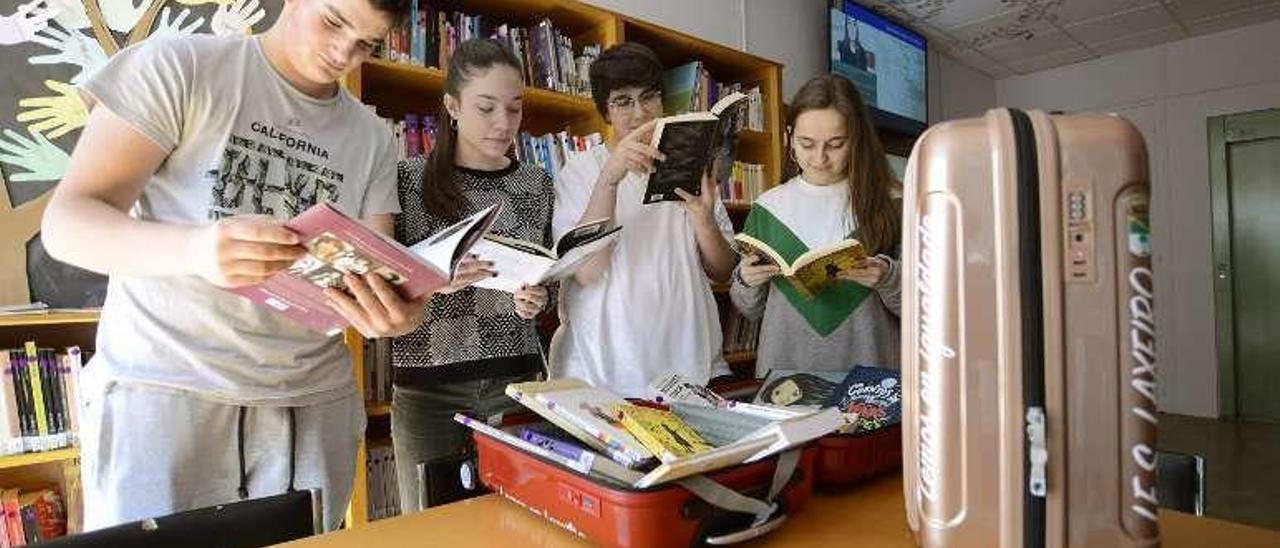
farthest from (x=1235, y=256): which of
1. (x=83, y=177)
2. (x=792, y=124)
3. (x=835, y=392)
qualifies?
(x=83, y=177)

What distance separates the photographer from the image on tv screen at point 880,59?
4.18m

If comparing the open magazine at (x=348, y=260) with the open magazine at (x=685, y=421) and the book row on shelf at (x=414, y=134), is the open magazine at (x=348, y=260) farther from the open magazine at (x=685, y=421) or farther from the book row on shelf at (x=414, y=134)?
the book row on shelf at (x=414, y=134)

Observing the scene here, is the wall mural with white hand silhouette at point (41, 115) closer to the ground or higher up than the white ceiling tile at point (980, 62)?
closer to the ground

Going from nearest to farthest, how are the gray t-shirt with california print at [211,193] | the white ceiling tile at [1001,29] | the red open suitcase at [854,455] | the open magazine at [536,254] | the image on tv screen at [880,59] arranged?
the red open suitcase at [854,455] < the gray t-shirt with california print at [211,193] < the open magazine at [536,254] < the image on tv screen at [880,59] < the white ceiling tile at [1001,29]

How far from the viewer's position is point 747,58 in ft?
11.1

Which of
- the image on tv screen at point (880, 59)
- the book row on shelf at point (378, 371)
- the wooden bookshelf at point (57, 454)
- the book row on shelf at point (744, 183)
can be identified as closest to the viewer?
the wooden bookshelf at point (57, 454)

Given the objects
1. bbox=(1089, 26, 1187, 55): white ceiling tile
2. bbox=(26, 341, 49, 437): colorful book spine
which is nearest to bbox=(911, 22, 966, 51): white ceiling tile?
bbox=(1089, 26, 1187, 55): white ceiling tile

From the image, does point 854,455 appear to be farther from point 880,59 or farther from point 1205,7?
point 1205,7

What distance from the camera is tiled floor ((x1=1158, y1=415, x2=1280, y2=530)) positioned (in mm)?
3285

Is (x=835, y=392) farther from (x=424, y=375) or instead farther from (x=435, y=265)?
(x=424, y=375)

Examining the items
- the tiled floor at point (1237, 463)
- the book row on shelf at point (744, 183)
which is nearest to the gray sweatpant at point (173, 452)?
the book row on shelf at point (744, 183)

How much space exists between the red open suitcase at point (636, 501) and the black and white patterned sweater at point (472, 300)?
31.0 inches

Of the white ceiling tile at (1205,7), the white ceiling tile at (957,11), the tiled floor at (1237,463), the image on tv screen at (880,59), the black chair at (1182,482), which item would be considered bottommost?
the tiled floor at (1237,463)

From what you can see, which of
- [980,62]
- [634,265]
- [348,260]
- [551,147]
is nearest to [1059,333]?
[348,260]
